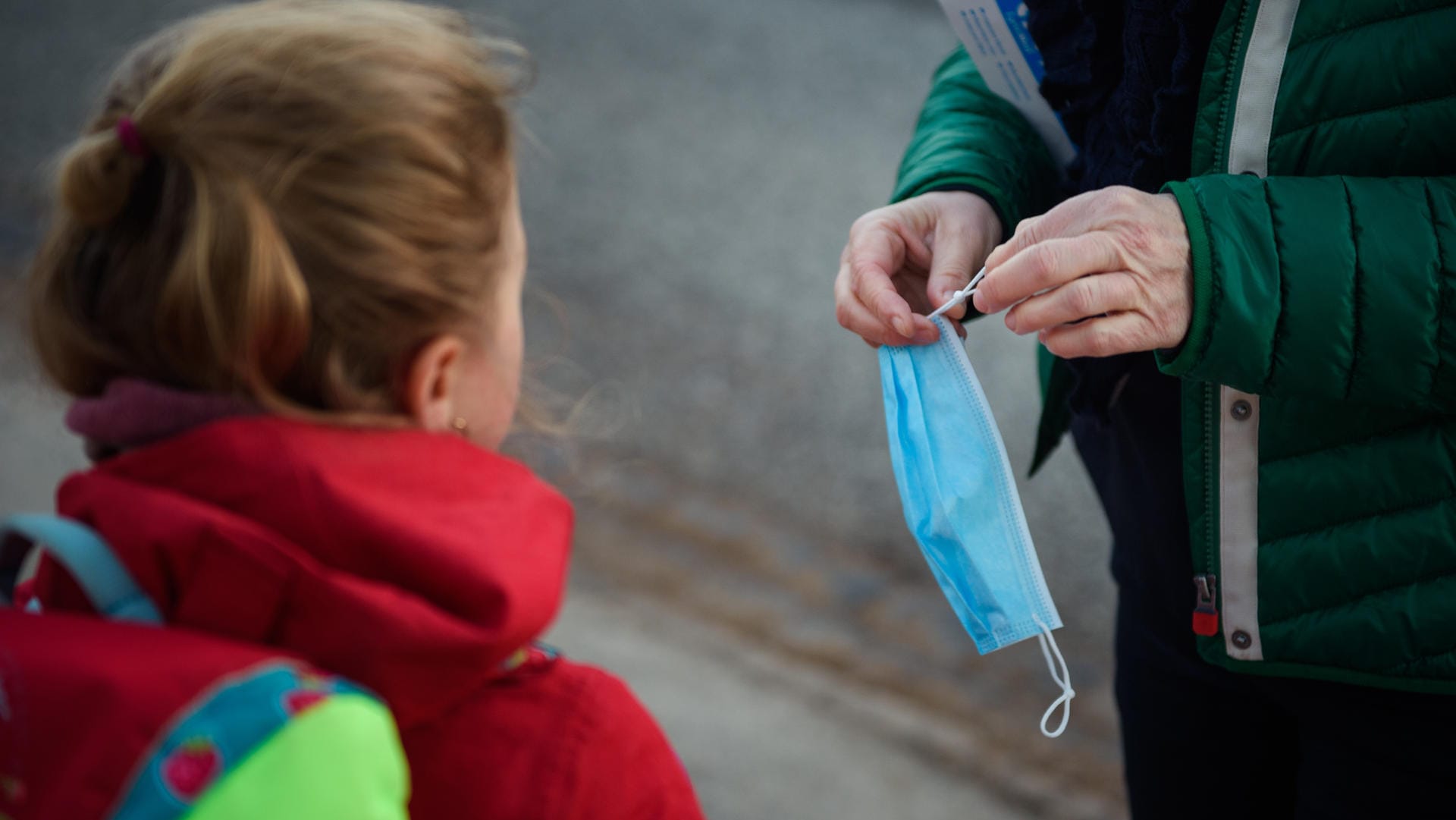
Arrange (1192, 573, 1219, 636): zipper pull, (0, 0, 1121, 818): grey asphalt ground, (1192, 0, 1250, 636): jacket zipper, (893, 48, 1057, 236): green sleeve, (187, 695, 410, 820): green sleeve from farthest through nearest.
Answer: (0, 0, 1121, 818): grey asphalt ground < (893, 48, 1057, 236): green sleeve < (1192, 573, 1219, 636): zipper pull < (1192, 0, 1250, 636): jacket zipper < (187, 695, 410, 820): green sleeve

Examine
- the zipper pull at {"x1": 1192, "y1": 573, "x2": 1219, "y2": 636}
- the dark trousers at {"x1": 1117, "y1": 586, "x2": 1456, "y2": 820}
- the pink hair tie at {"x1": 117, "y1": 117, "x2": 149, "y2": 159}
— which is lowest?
the dark trousers at {"x1": 1117, "y1": 586, "x2": 1456, "y2": 820}

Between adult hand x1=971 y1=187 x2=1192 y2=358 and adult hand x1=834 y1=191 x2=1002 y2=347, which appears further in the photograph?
adult hand x1=834 y1=191 x2=1002 y2=347

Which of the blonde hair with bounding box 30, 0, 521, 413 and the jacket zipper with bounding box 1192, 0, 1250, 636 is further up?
the blonde hair with bounding box 30, 0, 521, 413

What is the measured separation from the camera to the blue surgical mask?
142 centimetres

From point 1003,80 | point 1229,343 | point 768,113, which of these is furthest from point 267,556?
point 768,113

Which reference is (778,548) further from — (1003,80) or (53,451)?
(53,451)

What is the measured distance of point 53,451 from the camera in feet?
11.1

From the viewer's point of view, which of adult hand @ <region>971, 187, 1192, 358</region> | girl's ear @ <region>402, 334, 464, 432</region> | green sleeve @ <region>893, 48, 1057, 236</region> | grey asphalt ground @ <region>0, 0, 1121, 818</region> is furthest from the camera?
grey asphalt ground @ <region>0, 0, 1121, 818</region>

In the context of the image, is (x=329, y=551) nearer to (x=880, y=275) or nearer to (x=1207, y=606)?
(x=880, y=275)

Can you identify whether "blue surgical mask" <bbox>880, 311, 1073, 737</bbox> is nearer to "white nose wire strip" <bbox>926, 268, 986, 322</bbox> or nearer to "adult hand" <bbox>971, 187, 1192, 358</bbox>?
"white nose wire strip" <bbox>926, 268, 986, 322</bbox>

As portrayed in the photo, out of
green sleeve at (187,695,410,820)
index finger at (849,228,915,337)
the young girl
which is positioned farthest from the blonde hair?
index finger at (849,228,915,337)

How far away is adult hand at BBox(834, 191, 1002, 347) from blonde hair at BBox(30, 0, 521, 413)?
1.87 feet

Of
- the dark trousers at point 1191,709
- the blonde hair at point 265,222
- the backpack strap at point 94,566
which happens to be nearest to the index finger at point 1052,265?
the dark trousers at point 1191,709

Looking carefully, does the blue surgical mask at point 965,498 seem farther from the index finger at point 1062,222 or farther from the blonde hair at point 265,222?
the blonde hair at point 265,222
